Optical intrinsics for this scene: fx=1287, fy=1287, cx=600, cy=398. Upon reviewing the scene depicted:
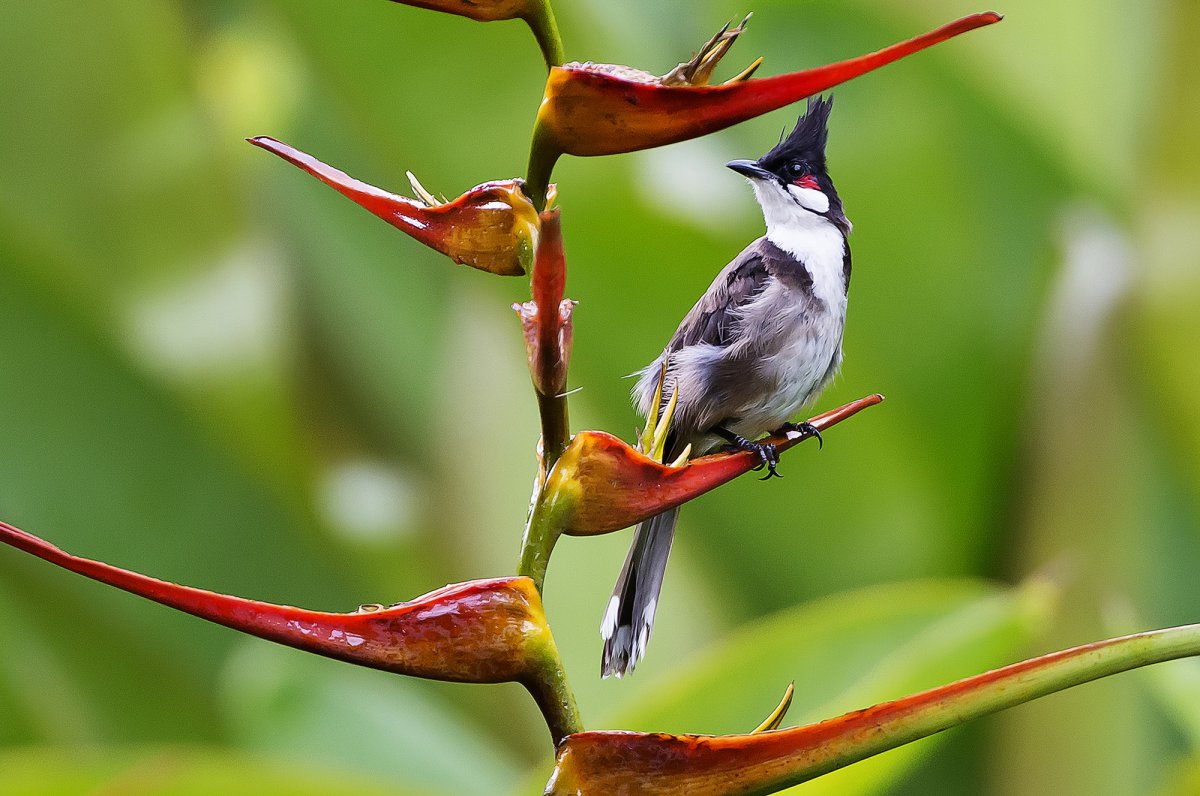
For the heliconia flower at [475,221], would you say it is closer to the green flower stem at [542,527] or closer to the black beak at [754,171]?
Result: the green flower stem at [542,527]

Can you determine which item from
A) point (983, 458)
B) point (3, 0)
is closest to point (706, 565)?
point (983, 458)

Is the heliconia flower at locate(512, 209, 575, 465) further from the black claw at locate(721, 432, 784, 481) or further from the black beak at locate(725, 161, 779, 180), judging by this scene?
the black beak at locate(725, 161, 779, 180)

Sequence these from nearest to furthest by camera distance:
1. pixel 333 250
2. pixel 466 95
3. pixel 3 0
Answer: pixel 466 95, pixel 3 0, pixel 333 250

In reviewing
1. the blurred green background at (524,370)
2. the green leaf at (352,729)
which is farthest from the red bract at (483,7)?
the green leaf at (352,729)

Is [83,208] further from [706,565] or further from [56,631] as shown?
[706,565]

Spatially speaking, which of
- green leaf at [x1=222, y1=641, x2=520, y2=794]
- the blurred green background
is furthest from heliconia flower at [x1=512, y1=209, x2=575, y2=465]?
green leaf at [x1=222, y1=641, x2=520, y2=794]

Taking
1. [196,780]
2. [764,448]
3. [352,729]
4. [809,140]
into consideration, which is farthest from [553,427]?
[352,729]

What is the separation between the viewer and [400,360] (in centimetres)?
142

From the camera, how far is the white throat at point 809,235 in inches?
18.7

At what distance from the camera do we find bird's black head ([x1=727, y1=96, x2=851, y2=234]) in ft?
1.52

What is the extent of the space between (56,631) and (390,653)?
39.4 inches

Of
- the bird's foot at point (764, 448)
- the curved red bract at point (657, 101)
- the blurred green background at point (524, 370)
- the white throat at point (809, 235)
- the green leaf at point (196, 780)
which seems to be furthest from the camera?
the blurred green background at point (524, 370)

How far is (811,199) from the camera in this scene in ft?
1.54

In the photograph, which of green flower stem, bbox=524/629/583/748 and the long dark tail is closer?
green flower stem, bbox=524/629/583/748
